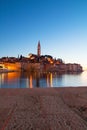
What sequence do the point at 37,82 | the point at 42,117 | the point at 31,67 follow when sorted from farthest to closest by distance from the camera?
the point at 31,67
the point at 37,82
the point at 42,117

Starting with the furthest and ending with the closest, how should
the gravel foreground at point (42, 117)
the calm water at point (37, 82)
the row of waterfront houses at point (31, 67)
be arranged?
the row of waterfront houses at point (31, 67)
the calm water at point (37, 82)
the gravel foreground at point (42, 117)

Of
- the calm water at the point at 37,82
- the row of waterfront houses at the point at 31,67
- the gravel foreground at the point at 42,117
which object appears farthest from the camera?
the row of waterfront houses at the point at 31,67

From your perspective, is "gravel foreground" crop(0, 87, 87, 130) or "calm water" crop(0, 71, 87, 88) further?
"calm water" crop(0, 71, 87, 88)

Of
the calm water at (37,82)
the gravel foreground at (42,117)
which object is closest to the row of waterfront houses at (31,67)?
the calm water at (37,82)

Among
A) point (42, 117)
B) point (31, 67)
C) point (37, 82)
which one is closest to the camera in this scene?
point (42, 117)

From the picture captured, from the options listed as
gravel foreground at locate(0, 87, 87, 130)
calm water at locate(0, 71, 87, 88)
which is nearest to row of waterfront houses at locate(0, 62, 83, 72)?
calm water at locate(0, 71, 87, 88)

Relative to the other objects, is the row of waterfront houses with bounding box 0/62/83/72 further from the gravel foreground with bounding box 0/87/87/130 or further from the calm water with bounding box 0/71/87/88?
the gravel foreground with bounding box 0/87/87/130

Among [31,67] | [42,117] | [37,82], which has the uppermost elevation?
[31,67]

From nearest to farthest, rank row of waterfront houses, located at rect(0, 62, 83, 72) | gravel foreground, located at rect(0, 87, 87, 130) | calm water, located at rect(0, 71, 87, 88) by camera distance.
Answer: gravel foreground, located at rect(0, 87, 87, 130), calm water, located at rect(0, 71, 87, 88), row of waterfront houses, located at rect(0, 62, 83, 72)

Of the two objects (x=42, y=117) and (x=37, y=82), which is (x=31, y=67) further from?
(x=42, y=117)

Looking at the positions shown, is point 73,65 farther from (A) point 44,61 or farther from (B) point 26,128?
(B) point 26,128

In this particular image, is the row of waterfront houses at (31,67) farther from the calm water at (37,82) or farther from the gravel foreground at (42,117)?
the gravel foreground at (42,117)

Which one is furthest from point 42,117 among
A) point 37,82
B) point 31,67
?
point 31,67

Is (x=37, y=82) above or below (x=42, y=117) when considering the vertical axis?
below
